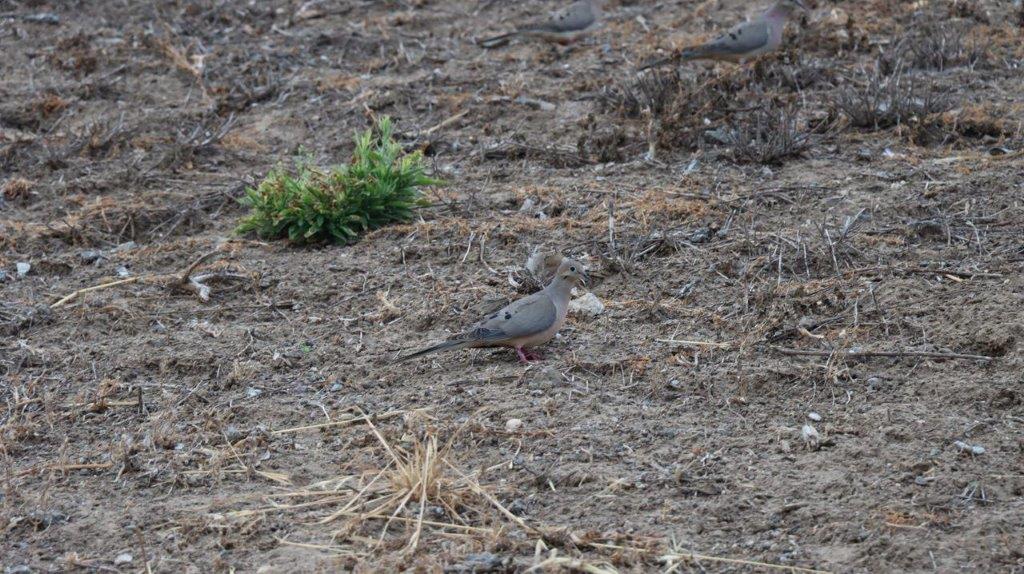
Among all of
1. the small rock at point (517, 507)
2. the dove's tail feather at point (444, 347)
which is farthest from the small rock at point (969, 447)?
the dove's tail feather at point (444, 347)

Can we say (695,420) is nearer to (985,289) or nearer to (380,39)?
(985,289)

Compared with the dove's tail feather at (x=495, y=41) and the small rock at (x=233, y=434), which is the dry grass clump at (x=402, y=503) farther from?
the dove's tail feather at (x=495, y=41)

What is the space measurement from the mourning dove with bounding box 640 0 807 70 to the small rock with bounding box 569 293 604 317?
309 cm

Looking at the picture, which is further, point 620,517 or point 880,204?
point 880,204

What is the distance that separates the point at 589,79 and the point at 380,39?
1.96 metres

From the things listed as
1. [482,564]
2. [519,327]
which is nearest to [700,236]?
[519,327]

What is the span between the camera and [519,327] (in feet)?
16.4

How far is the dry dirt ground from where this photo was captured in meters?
3.96

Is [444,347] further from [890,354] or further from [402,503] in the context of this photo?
[890,354]

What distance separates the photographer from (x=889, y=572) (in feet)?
11.7

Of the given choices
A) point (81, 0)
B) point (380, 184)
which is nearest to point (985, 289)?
point (380, 184)

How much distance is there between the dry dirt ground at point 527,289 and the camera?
3963mm

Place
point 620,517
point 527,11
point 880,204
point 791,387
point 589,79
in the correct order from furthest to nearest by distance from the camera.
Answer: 1. point 527,11
2. point 589,79
3. point 880,204
4. point 791,387
5. point 620,517

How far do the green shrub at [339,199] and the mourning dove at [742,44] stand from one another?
2.50 meters
